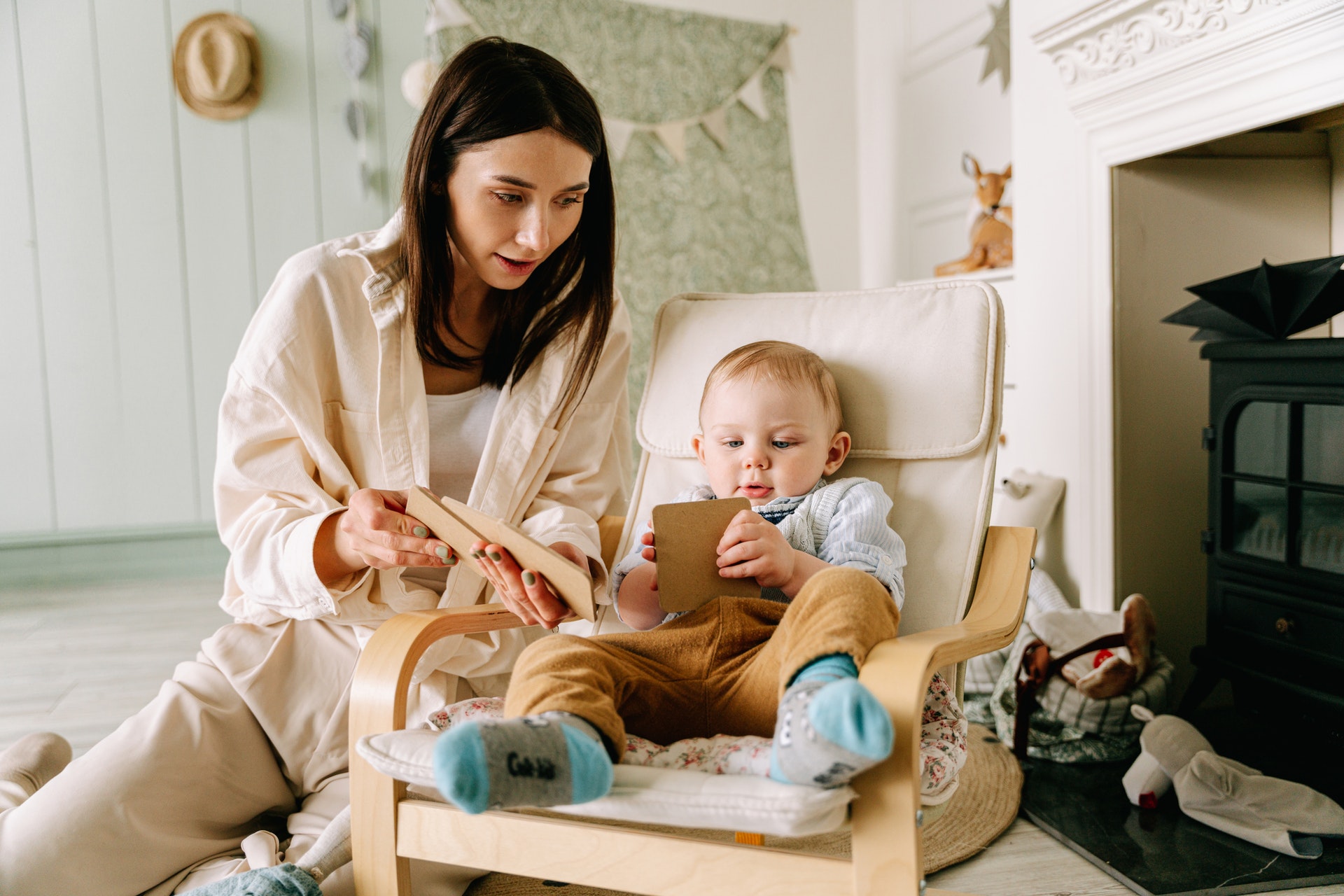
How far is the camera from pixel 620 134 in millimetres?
3953

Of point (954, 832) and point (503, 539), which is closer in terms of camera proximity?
point (503, 539)

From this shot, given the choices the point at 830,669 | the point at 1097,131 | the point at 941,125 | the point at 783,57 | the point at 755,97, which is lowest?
the point at 830,669

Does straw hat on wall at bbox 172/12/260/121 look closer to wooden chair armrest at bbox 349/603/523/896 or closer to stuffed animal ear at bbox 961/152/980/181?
stuffed animal ear at bbox 961/152/980/181

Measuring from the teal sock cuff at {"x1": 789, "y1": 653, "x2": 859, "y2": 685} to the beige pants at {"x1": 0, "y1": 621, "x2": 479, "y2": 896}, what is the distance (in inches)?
24.5

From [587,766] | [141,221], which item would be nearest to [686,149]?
[141,221]

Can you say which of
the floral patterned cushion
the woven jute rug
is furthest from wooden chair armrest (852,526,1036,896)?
the woven jute rug

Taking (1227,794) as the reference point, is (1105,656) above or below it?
above

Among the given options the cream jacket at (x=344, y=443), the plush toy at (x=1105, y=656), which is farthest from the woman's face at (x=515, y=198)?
the plush toy at (x=1105, y=656)

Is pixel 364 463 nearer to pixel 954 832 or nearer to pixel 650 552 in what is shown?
pixel 650 552

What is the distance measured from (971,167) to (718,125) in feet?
3.82

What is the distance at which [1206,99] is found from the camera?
6.39ft

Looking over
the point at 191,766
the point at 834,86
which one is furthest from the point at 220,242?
the point at 191,766

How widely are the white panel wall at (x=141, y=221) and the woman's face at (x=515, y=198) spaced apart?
7.58 ft

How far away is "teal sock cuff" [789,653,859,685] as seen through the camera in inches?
37.8
